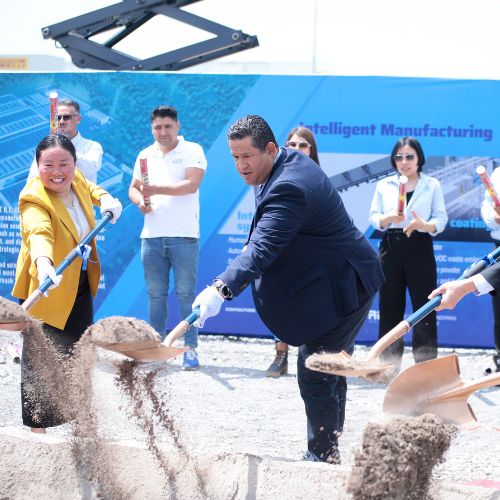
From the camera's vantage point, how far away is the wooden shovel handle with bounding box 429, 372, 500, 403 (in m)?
3.19

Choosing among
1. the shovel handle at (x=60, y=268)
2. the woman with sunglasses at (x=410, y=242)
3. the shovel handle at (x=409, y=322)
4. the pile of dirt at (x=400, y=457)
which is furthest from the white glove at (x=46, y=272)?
the woman with sunglasses at (x=410, y=242)

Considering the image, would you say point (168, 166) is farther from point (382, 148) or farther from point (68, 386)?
point (68, 386)

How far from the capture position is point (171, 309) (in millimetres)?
8039

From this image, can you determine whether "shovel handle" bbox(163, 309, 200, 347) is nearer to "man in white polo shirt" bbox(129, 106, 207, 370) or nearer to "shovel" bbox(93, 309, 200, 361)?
"shovel" bbox(93, 309, 200, 361)

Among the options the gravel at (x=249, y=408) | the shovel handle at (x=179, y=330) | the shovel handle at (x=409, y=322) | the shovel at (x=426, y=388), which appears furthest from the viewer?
the gravel at (x=249, y=408)

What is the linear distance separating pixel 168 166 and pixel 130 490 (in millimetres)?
3643

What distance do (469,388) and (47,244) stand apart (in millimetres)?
2286

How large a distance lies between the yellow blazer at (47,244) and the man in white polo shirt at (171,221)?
225 centimetres

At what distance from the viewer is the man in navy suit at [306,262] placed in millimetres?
3816

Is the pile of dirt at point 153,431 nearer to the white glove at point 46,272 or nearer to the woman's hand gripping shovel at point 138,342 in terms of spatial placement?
the woman's hand gripping shovel at point 138,342

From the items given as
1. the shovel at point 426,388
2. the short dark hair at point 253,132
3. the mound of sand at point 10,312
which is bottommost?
the shovel at point 426,388

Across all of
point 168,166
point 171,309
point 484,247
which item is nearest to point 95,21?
point 168,166

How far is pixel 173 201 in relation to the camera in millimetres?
6992

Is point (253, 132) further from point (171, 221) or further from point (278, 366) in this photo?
point (278, 366)
